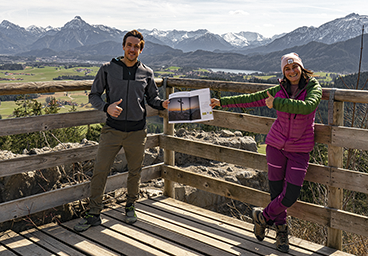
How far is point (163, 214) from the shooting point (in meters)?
3.98

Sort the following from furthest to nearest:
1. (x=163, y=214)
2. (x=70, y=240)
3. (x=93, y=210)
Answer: (x=163, y=214)
(x=93, y=210)
(x=70, y=240)

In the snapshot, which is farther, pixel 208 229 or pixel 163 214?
pixel 163 214

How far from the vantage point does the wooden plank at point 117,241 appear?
10.2 feet

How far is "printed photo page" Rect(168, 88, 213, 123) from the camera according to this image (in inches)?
133

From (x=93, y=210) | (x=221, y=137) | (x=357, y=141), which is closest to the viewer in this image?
(x=357, y=141)

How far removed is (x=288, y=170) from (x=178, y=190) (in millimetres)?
2731

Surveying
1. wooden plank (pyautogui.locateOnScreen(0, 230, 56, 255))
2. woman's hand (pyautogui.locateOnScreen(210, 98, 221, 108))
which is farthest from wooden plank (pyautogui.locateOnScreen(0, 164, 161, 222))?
woman's hand (pyautogui.locateOnScreen(210, 98, 221, 108))

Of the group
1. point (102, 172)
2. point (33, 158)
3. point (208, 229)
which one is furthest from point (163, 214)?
point (33, 158)

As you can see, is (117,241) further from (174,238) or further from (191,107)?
(191,107)

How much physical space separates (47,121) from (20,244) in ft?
3.87

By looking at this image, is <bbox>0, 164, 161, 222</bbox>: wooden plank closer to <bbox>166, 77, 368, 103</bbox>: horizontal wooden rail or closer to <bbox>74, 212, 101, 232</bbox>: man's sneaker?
<bbox>74, 212, 101, 232</bbox>: man's sneaker

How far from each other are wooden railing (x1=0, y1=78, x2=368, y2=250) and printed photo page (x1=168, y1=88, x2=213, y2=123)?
33cm

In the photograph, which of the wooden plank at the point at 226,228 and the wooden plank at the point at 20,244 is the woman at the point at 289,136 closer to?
the wooden plank at the point at 226,228

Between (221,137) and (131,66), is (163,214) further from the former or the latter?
(221,137)
